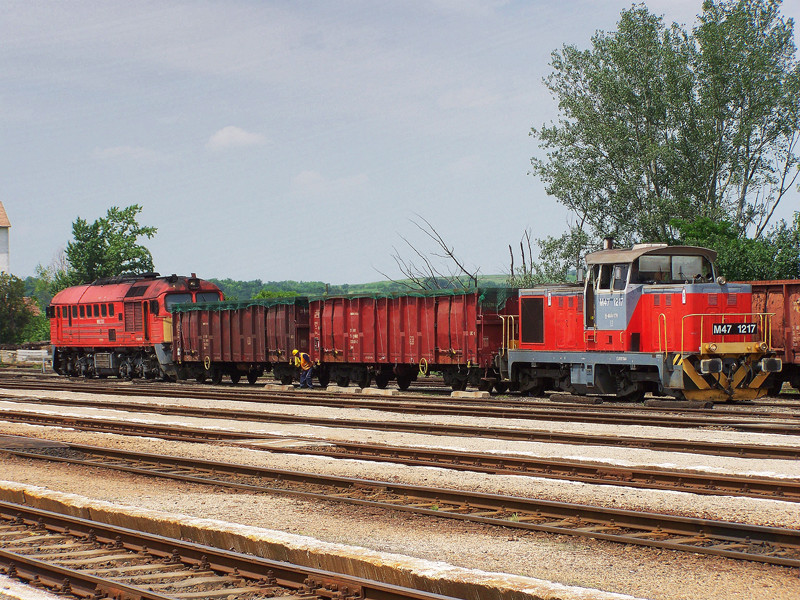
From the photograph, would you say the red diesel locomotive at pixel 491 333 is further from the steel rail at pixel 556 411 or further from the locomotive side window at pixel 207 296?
the steel rail at pixel 556 411

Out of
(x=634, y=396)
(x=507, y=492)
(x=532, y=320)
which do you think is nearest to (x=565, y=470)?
(x=507, y=492)

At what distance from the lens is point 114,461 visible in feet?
45.3

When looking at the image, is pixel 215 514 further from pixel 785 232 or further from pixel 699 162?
pixel 699 162

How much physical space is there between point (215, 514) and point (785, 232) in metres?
35.0

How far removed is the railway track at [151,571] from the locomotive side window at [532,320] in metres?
15.3

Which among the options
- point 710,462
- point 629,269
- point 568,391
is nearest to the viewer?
point 710,462

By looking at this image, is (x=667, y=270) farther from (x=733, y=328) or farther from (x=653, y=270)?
(x=733, y=328)

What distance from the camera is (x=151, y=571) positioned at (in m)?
7.49

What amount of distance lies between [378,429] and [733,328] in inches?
329

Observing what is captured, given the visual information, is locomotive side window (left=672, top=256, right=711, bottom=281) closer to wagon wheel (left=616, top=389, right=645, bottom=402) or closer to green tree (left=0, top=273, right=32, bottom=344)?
wagon wheel (left=616, top=389, right=645, bottom=402)

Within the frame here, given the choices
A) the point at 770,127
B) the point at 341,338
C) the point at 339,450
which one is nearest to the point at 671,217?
the point at 770,127

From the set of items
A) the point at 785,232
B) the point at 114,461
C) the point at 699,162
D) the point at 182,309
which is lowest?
the point at 114,461

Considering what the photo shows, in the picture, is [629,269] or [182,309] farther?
[182,309]

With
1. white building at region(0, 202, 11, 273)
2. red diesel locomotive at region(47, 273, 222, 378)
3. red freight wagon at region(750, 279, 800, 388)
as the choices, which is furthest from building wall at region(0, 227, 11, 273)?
red freight wagon at region(750, 279, 800, 388)
